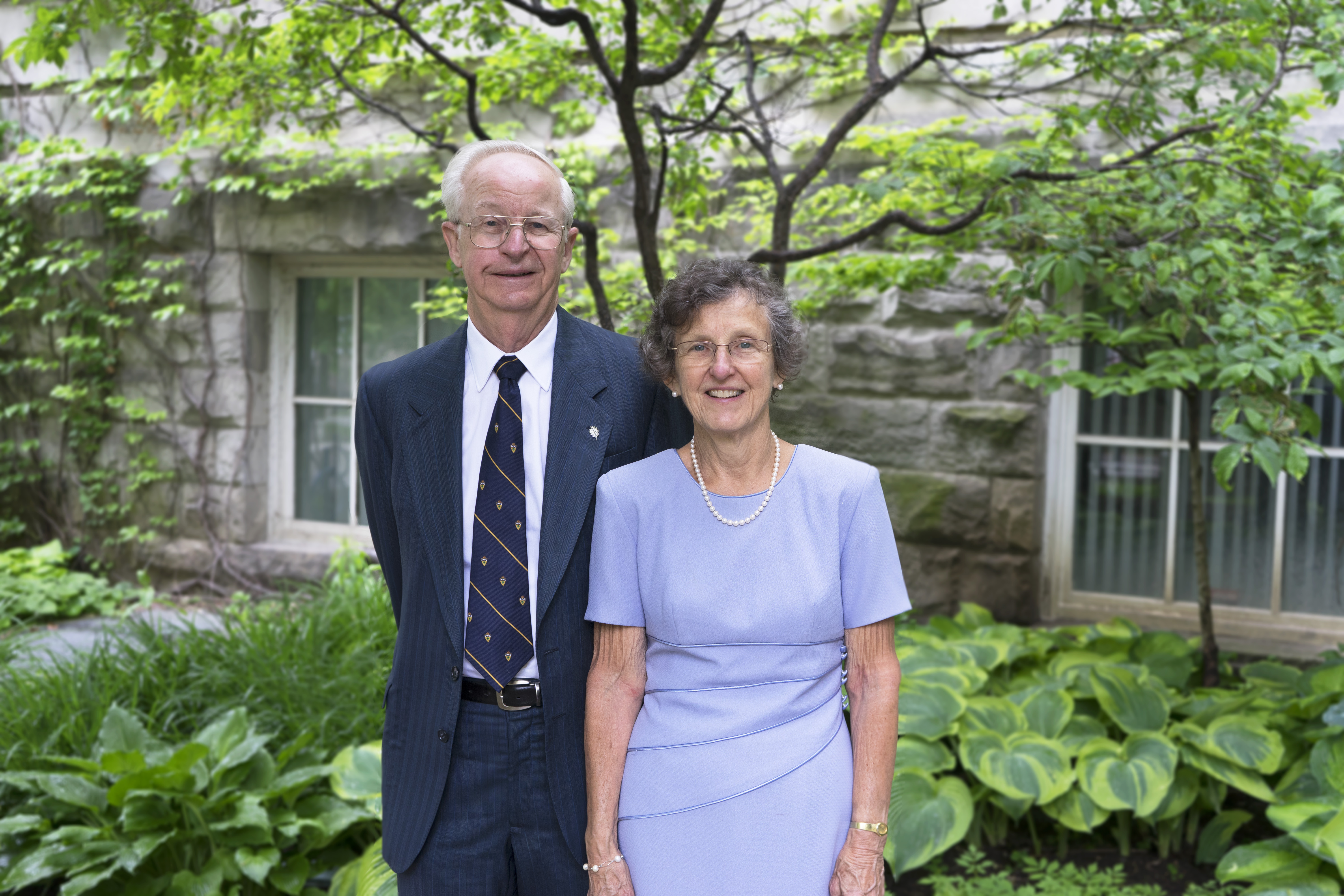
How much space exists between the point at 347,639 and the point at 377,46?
76.6 inches

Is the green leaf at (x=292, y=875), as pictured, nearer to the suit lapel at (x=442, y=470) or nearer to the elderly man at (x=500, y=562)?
the elderly man at (x=500, y=562)

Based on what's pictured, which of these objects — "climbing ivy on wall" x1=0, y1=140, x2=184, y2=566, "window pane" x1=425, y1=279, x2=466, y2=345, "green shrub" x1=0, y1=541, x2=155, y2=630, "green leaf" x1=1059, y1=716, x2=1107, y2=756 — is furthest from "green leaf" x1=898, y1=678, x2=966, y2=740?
"climbing ivy on wall" x1=0, y1=140, x2=184, y2=566

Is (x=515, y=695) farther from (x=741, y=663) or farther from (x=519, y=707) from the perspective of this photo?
(x=741, y=663)

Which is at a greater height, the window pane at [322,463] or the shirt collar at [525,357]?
the shirt collar at [525,357]

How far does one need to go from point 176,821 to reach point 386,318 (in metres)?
3.06

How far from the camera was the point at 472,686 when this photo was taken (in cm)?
162

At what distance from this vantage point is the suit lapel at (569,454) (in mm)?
1580

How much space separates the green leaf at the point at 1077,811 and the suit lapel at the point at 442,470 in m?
1.87

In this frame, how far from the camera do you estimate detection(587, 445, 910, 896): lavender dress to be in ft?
4.92

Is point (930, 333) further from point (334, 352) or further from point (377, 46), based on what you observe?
point (334, 352)

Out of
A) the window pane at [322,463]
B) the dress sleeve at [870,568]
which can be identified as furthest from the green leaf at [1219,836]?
the window pane at [322,463]

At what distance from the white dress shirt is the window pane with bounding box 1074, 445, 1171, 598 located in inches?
118

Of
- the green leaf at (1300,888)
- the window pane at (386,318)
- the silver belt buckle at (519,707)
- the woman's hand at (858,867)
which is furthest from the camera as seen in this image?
the window pane at (386,318)

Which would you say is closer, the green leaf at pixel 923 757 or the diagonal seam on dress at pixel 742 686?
the diagonal seam on dress at pixel 742 686
